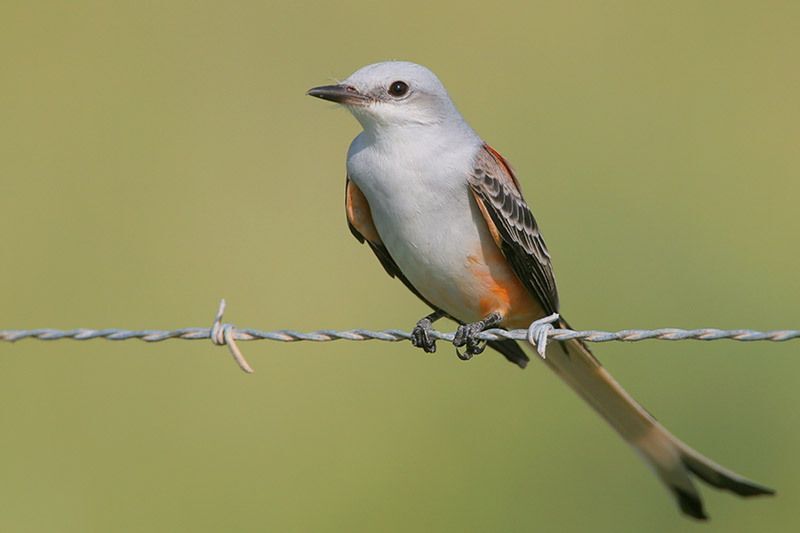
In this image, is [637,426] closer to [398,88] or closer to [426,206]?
[426,206]

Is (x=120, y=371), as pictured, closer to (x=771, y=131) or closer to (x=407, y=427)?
(x=407, y=427)

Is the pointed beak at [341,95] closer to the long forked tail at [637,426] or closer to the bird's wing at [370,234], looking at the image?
the bird's wing at [370,234]

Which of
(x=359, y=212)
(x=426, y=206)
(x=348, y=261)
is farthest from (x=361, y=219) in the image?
(x=348, y=261)

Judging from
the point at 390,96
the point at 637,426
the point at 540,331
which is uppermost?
the point at 390,96

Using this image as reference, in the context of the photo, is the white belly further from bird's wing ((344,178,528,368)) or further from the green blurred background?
the green blurred background

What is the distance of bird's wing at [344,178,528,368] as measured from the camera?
5.93 m

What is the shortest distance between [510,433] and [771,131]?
4097mm

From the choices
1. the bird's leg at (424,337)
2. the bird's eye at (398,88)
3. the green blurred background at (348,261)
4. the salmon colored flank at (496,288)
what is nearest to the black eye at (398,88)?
the bird's eye at (398,88)

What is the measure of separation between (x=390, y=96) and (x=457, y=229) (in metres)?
→ 0.74

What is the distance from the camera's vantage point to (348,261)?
30.7 feet

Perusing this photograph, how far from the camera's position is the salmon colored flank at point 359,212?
592 cm

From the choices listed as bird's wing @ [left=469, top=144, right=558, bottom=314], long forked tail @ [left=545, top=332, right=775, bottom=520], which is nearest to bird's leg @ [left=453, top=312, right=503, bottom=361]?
bird's wing @ [left=469, top=144, right=558, bottom=314]

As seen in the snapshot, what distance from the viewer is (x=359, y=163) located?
227 inches

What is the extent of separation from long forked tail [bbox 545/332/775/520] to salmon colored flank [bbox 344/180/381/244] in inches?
44.3
